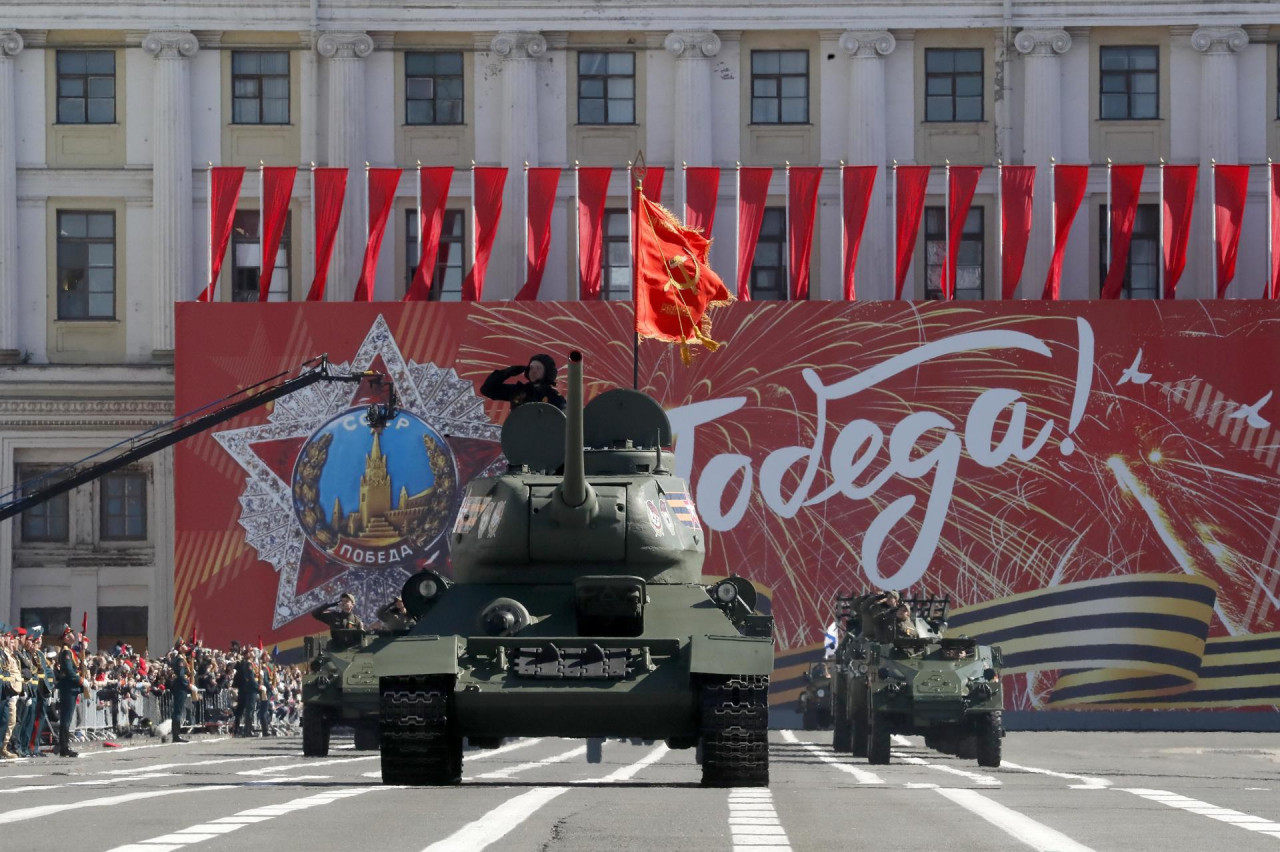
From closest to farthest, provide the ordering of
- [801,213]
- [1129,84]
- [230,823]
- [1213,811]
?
[230,823], [1213,811], [801,213], [1129,84]

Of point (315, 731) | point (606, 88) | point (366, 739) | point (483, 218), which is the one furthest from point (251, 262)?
point (315, 731)

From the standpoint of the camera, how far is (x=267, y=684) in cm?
4072

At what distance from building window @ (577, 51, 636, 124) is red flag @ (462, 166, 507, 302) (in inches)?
147

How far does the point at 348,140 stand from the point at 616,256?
603 centimetres

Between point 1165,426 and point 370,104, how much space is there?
17.9m

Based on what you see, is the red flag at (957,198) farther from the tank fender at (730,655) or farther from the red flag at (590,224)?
the tank fender at (730,655)

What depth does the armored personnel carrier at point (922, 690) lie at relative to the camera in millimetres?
27547

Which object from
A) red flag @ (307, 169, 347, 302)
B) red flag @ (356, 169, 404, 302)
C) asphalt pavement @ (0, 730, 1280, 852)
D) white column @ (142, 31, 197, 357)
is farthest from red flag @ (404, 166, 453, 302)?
asphalt pavement @ (0, 730, 1280, 852)

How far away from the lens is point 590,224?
1956 inches

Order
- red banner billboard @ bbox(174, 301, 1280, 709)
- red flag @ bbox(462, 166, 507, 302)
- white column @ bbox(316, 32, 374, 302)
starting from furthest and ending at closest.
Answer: white column @ bbox(316, 32, 374, 302), red flag @ bbox(462, 166, 507, 302), red banner billboard @ bbox(174, 301, 1280, 709)

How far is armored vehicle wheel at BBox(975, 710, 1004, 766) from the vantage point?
1077 inches

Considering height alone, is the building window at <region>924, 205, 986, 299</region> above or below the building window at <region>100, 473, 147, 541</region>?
above

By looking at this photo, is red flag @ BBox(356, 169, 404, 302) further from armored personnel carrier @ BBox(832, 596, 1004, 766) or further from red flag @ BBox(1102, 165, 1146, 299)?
armored personnel carrier @ BBox(832, 596, 1004, 766)

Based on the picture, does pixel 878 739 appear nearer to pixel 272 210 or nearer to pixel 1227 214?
pixel 1227 214
